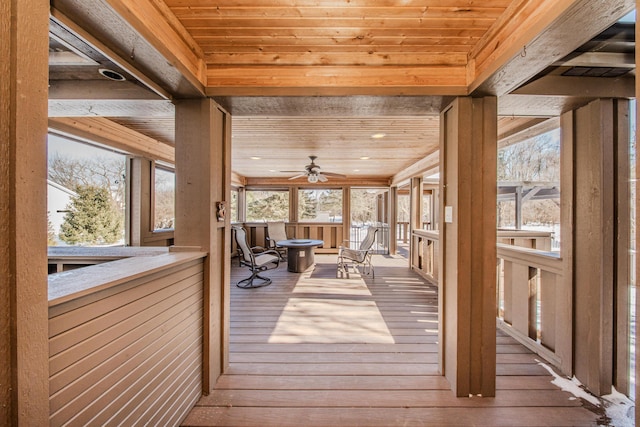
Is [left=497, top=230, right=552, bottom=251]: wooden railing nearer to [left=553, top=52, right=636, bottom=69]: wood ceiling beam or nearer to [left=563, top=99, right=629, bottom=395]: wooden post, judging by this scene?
[left=563, top=99, right=629, bottom=395]: wooden post

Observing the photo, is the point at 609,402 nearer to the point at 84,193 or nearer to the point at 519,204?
the point at 519,204

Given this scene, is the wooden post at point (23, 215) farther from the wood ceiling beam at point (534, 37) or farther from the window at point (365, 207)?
the window at point (365, 207)

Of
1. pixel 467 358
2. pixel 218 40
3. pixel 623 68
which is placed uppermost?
pixel 218 40

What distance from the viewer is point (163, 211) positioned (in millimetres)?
3996

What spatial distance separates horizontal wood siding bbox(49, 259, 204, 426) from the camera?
861 mm

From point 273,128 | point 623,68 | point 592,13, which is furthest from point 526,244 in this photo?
point 273,128

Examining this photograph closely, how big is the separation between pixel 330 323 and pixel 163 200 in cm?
328

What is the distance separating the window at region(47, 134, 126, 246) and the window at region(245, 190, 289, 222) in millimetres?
4328

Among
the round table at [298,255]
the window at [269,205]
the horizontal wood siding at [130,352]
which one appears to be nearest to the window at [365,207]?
the window at [269,205]

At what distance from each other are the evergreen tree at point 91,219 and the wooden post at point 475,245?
3.81m

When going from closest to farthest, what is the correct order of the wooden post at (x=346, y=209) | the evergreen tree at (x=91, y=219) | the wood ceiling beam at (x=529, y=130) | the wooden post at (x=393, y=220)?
the wood ceiling beam at (x=529, y=130) → the evergreen tree at (x=91, y=219) → the wooden post at (x=393, y=220) → the wooden post at (x=346, y=209)

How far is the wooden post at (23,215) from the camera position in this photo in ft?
2.18

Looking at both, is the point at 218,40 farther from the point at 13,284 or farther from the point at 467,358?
the point at 467,358

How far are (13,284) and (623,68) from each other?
318 cm
